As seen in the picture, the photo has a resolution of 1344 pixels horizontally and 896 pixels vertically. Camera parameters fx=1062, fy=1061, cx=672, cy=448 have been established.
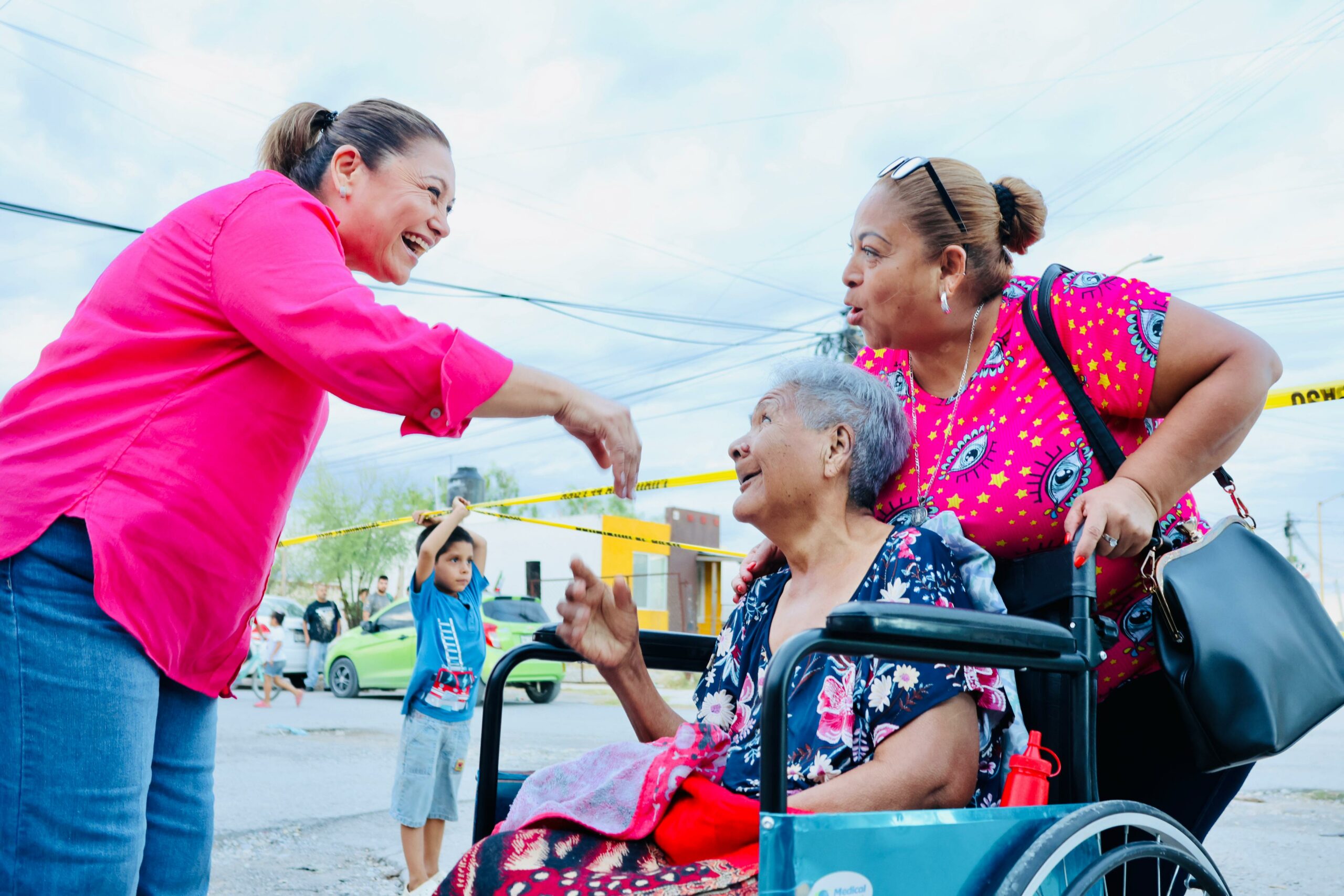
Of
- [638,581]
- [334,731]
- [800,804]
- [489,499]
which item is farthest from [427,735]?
[489,499]

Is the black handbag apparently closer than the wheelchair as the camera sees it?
No

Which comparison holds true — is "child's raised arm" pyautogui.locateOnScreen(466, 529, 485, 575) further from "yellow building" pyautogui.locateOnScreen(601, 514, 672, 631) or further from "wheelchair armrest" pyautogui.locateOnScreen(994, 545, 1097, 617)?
"yellow building" pyautogui.locateOnScreen(601, 514, 672, 631)

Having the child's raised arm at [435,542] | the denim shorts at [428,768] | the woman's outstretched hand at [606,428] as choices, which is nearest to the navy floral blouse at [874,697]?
the woman's outstretched hand at [606,428]

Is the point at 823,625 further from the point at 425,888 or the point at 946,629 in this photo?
the point at 425,888

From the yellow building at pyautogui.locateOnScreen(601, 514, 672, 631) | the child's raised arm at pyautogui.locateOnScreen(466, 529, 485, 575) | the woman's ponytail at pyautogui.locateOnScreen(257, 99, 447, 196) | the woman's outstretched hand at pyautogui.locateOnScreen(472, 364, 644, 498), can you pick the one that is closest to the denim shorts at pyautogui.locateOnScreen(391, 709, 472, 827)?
the child's raised arm at pyautogui.locateOnScreen(466, 529, 485, 575)

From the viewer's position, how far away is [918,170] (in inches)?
83.6

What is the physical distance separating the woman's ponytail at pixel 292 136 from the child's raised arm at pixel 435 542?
2.82m

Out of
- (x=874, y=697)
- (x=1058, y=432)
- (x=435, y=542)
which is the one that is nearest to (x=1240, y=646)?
(x=1058, y=432)

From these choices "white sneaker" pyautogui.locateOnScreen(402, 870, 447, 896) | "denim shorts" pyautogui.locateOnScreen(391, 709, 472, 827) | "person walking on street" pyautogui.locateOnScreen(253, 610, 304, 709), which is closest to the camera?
"white sneaker" pyautogui.locateOnScreen(402, 870, 447, 896)

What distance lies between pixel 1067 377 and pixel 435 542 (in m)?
3.44

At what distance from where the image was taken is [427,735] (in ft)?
13.8

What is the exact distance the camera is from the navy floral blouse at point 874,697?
5.58ft

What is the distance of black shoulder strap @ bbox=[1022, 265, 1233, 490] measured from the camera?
72.6 inches

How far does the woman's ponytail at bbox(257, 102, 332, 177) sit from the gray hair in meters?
1.05
